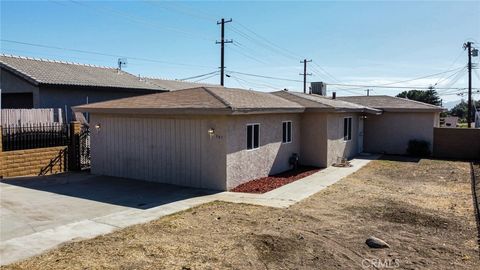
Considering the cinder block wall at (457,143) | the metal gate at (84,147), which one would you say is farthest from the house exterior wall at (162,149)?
the cinder block wall at (457,143)

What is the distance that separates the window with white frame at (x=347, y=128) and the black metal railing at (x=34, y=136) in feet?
40.4

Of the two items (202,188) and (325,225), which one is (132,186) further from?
(325,225)

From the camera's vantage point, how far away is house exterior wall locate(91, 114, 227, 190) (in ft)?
39.2

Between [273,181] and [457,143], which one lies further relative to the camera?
[457,143]

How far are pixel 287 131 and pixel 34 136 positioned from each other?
9515 millimetres

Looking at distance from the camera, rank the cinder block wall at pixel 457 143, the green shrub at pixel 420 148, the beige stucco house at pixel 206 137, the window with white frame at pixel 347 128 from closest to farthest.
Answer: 1. the beige stucco house at pixel 206 137
2. the window with white frame at pixel 347 128
3. the cinder block wall at pixel 457 143
4. the green shrub at pixel 420 148

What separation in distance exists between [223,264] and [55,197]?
671cm

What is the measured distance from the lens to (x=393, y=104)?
2384cm

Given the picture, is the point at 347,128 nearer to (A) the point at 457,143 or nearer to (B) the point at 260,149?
(A) the point at 457,143

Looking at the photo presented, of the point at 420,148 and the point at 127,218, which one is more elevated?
the point at 420,148

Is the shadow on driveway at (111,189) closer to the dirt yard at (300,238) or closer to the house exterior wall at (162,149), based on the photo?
the house exterior wall at (162,149)

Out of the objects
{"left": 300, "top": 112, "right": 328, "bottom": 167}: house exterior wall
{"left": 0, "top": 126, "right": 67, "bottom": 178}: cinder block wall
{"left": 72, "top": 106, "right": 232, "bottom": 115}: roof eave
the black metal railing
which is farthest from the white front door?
{"left": 0, "top": 126, "right": 67, "bottom": 178}: cinder block wall

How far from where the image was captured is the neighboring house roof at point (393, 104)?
72.3ft

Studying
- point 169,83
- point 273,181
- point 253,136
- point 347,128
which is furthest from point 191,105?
point 169,83
